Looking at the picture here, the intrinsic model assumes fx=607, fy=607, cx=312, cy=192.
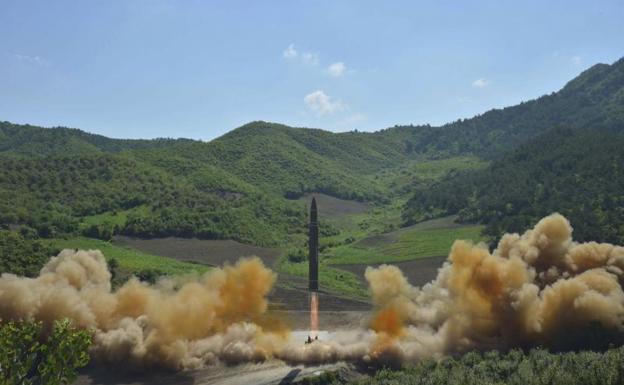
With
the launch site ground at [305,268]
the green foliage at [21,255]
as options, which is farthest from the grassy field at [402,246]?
the green foliage at [21,255]

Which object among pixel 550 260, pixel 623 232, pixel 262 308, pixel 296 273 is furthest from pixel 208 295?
pixel 623 232

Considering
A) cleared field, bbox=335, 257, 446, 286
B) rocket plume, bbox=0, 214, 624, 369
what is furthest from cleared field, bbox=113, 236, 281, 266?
rocket plume, bbox=0, 214, 624, 369

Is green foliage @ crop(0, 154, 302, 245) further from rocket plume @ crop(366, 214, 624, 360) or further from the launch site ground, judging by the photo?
rocket plume @ crop(366, 214, 624, 360)

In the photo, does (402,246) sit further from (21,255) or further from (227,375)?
(227,375)

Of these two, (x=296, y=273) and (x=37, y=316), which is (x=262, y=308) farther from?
(x=296, y=273)

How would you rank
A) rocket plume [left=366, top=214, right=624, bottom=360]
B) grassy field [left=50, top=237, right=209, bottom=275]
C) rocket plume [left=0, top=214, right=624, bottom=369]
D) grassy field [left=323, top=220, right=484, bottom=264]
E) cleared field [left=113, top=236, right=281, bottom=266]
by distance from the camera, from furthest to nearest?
grassy field [left=323, top=220, right=484, bottom=264], cleared field [left=113, top=236, right=281, bottom=266], grassy field [left=50, top=237, right=209, bottom=275], rocket plume [left=0, top=214, right=624, bottom=369], rocket plume [left=366, top=214, right=624, bottom=360]

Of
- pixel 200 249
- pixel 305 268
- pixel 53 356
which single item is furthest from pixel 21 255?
pixel 53 356
